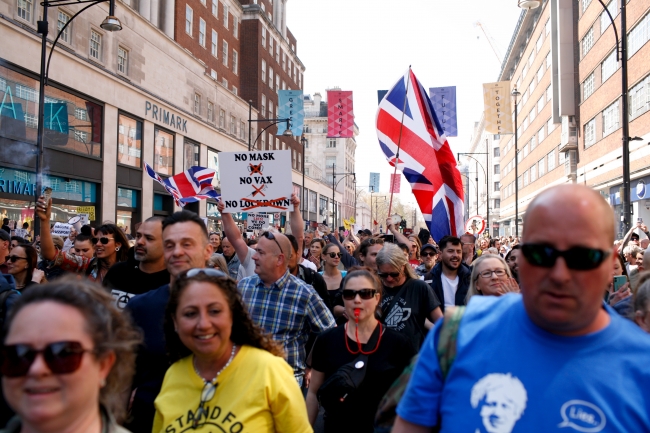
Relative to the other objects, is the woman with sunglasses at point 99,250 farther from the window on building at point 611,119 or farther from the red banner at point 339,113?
the window on building at point 611,119

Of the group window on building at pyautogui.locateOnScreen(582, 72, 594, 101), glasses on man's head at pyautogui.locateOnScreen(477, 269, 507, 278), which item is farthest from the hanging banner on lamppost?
glasses on man's head at pyautogui.locateOnScreen(477, 269, 507, 278)

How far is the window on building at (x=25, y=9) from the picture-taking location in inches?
Result: 721

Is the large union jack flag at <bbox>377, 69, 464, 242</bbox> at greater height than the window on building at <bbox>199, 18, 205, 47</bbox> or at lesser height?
lesser

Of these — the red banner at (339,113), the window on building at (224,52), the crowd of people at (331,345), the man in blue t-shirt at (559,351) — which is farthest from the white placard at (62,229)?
the window on building at (224,52)

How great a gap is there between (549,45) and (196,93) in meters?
29.0

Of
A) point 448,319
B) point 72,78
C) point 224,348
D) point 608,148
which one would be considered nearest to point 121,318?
point 224,348

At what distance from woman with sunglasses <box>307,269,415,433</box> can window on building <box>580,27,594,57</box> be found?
37309mm

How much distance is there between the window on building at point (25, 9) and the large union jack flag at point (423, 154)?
1418cm

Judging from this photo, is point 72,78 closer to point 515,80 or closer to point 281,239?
point 281,239

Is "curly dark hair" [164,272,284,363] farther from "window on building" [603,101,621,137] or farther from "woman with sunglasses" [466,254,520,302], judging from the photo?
"window on building" [603,101,621,137]

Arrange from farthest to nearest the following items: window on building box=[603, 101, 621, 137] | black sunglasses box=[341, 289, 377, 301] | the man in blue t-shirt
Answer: window on building box=[603, 101, 621, 137] < black sunglasses box=[341, 289, 377, 301] < the man in blue t-shirt

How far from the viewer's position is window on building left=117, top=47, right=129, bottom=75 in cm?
2415

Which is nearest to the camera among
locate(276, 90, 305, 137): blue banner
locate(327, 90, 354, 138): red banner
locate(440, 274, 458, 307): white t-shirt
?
locate(440, 274, 458, 307): white t-shirt

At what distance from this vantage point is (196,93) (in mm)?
32188
